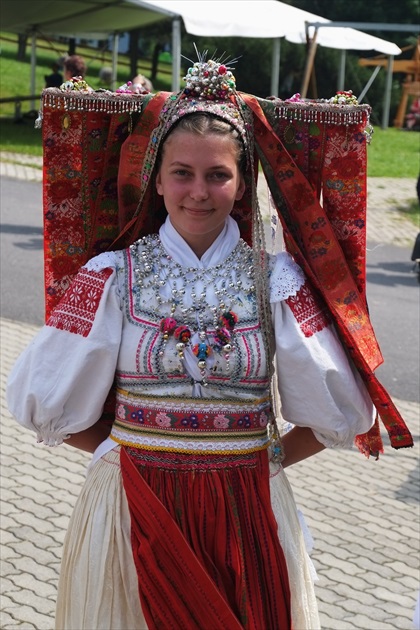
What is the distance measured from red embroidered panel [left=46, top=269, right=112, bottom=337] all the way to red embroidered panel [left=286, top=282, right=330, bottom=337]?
0.46 meters

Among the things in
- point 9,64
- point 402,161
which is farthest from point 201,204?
point 9,64

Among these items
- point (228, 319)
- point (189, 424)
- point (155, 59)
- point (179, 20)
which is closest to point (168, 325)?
point (228, 319)

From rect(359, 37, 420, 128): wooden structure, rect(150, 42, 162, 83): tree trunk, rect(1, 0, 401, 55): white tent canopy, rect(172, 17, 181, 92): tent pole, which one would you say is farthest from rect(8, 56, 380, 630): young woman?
rect(150, 42, 162, 83): tree trunk

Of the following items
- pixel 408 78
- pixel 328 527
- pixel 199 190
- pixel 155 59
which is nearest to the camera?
pixel 199 190

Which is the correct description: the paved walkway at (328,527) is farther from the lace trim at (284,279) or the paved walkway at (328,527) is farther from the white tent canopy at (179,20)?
the white tent canopy at (179,20)

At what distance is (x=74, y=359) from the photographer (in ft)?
8.39

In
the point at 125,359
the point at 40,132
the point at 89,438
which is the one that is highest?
the point at 125,359

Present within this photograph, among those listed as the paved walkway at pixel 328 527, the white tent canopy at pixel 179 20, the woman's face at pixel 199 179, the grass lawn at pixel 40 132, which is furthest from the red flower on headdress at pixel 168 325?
the white tent canopy at pixel 179 20

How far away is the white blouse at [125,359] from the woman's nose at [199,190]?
0.16 meters

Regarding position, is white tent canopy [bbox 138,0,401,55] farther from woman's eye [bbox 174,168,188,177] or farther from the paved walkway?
woman's eye [bbox 174,168,188,177]

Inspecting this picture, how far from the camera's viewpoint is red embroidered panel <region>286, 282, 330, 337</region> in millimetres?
2590

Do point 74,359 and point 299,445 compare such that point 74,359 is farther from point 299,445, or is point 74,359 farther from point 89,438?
point 299,445

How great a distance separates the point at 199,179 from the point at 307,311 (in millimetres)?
425

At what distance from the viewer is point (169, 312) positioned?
2.58 metres
